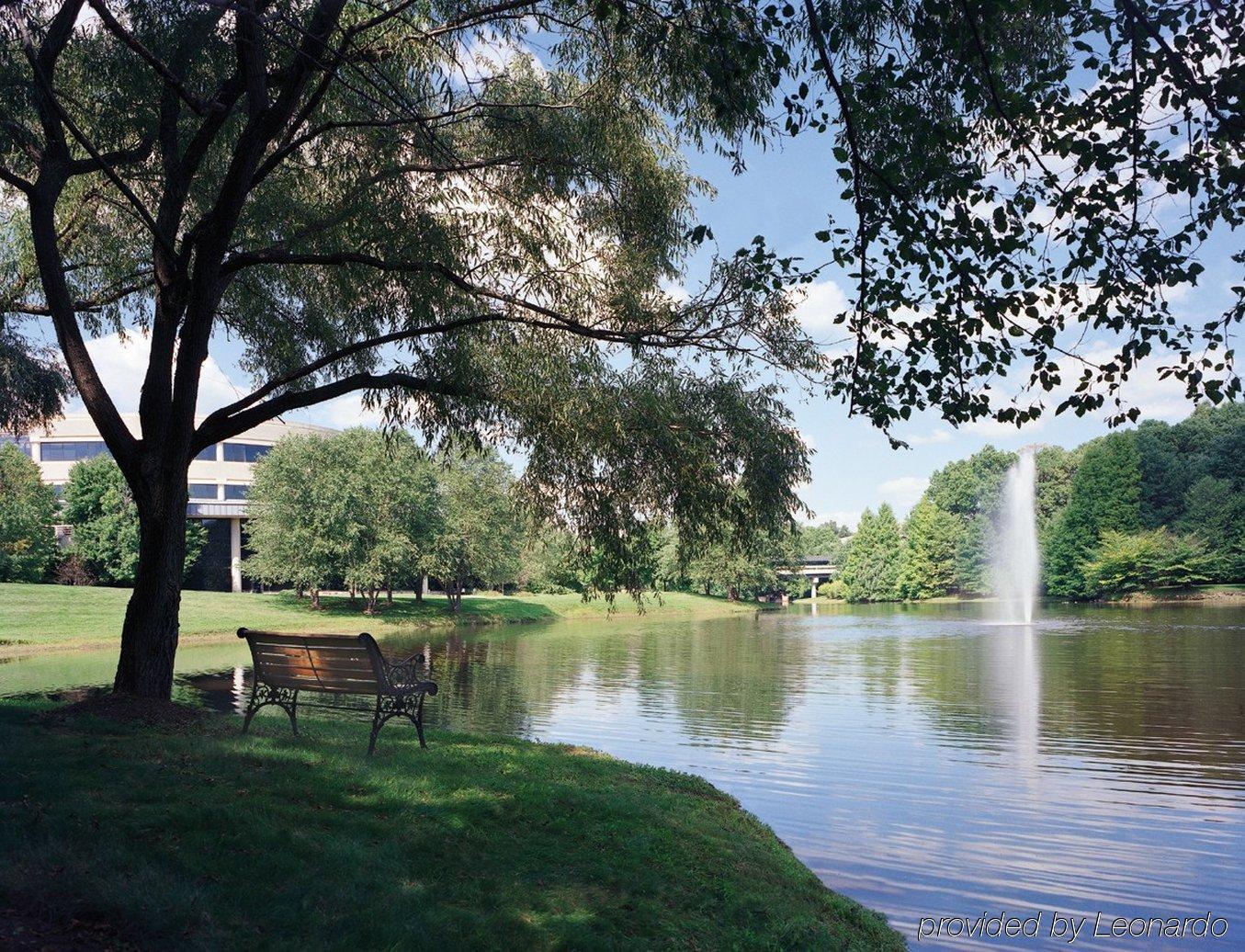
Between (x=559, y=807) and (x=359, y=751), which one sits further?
(x=359, y=751)

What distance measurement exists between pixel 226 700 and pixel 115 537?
1453 inches

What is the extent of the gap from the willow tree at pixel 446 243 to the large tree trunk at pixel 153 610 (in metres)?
0.02

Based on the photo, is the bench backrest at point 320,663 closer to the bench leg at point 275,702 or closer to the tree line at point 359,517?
the bench leg at point 275,702

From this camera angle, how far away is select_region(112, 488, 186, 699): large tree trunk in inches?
323

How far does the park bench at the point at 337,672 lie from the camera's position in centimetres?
784

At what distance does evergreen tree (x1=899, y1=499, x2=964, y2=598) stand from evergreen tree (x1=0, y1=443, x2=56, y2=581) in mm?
64980

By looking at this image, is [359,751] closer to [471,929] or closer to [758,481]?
[471,929]

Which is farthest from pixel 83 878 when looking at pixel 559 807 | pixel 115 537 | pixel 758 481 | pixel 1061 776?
pixel 115 537

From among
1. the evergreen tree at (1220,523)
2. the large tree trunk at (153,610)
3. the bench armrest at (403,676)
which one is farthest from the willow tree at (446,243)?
the evergreen tree at (1220,523)

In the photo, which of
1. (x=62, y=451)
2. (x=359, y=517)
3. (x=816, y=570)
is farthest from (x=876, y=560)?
(x=62, y=451)

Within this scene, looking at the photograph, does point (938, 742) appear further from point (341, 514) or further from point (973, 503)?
point (973, 503)

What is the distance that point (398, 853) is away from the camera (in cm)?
506

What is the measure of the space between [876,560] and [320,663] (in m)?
83.5

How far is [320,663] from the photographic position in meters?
8.20
